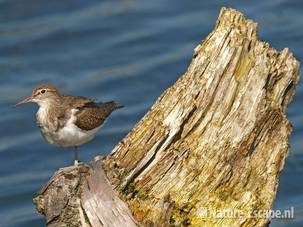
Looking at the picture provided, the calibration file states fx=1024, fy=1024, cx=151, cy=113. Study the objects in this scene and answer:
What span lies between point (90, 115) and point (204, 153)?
3336mm

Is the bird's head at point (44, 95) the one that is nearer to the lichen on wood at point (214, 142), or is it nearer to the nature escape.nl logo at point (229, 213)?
the lichen on wood at point (214, 142)

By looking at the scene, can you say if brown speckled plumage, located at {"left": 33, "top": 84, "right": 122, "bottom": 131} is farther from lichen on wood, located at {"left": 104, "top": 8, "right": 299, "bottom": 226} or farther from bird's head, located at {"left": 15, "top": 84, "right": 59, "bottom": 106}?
lichen on wood, located at {"left": 104, "top": 8, "right": 299, "bottom": 226}

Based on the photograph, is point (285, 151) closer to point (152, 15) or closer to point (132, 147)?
point (132, 147)

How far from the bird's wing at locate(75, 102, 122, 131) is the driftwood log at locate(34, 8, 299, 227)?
285cm

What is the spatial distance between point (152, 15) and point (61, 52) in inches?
75.0

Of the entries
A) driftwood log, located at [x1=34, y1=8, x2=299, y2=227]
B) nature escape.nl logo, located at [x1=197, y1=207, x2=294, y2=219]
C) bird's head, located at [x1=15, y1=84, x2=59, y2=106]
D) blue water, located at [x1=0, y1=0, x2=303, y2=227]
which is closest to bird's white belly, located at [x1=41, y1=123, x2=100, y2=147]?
bird's head, located at [x1=15, y1=84, x2=59, y2=106]

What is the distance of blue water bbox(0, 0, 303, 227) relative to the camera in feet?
50.7

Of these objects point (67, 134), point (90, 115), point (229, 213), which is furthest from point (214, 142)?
point (90, 115)

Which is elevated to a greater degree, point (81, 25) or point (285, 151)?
point (81, 25)

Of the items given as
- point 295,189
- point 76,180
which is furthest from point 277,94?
point 295,189

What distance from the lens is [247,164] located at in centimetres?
833

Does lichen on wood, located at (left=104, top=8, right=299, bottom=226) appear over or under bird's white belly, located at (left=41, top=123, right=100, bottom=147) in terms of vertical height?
under

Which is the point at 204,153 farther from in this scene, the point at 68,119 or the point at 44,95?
the point at 44,95

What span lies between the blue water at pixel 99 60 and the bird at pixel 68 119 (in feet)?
10.8
